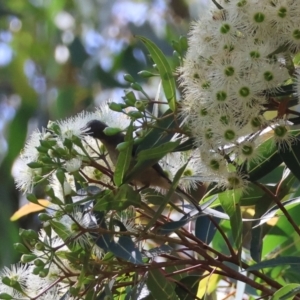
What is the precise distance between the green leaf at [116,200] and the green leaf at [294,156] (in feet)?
0.83

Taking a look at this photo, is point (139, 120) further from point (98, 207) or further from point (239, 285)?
point (239, 285)

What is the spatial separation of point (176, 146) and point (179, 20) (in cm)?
209

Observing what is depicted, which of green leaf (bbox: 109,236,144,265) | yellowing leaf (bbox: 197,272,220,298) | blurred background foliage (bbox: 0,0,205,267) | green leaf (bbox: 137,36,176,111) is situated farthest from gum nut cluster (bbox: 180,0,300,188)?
blurred background foliage (bbox: 0,0,205,267)

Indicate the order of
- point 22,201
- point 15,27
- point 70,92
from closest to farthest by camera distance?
point 70,92 → point 22,201 → point 15,27

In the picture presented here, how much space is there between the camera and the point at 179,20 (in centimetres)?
300

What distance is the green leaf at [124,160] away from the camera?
0.98m

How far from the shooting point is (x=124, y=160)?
0.99 meters

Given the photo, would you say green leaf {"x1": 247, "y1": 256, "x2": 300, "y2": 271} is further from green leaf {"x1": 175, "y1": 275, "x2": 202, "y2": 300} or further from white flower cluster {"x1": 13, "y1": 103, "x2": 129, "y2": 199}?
white flower cluster {"x1": 13, "y1": 103, "x2": 129, "y2": 199}

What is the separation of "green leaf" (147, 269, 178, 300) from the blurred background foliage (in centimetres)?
146

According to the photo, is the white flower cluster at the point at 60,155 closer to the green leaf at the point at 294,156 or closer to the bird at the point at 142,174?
the bird at the point at 142,174

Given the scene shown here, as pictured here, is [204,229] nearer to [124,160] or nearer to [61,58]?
[124,160]

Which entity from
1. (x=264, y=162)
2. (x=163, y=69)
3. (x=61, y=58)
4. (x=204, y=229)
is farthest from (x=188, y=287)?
(x=61, y=58)

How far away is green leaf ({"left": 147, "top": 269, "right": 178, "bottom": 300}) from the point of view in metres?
1.03

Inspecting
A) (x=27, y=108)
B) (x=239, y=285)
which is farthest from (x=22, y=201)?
(x=239, y=285)
